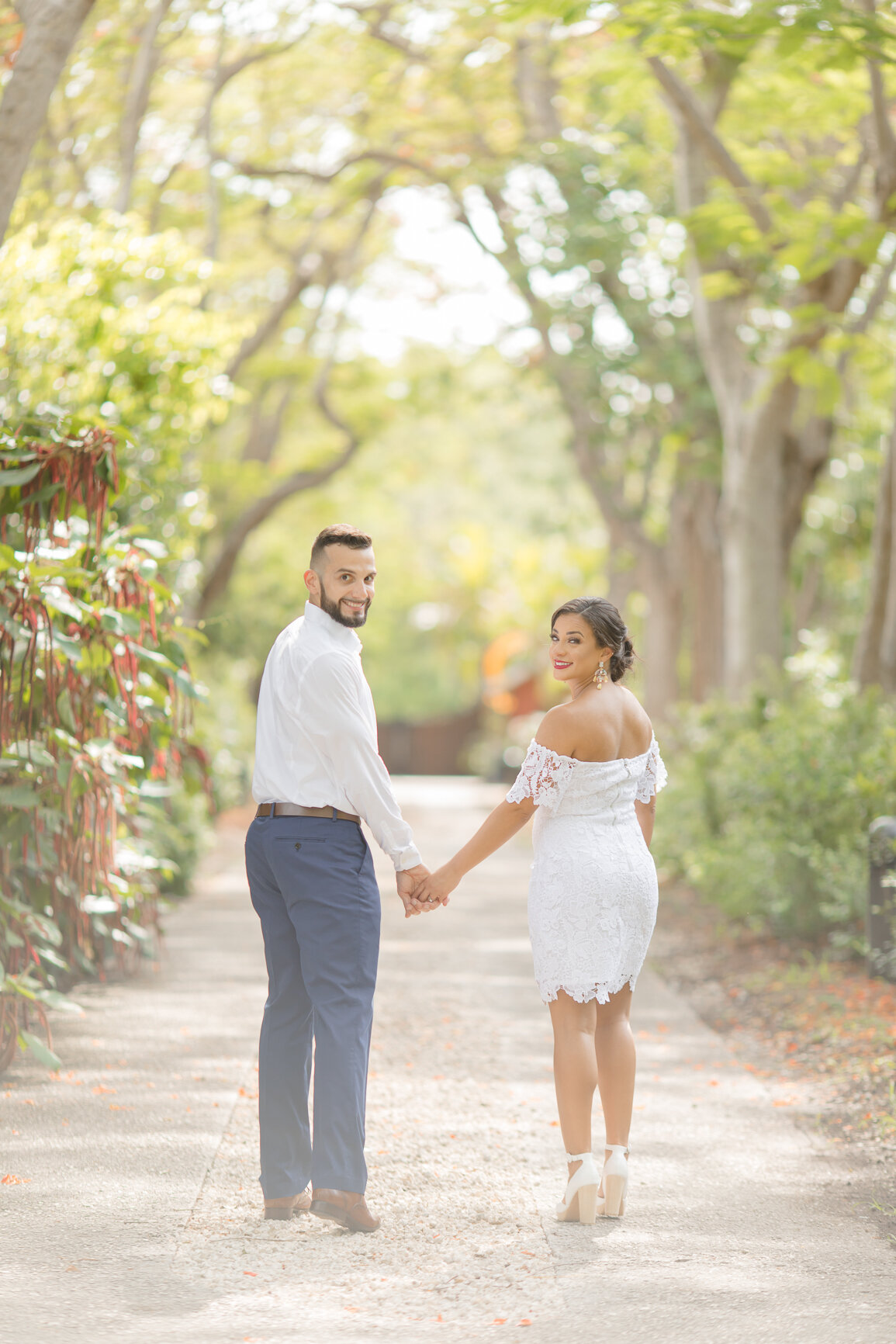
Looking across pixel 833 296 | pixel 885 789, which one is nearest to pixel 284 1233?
pixel 885 789

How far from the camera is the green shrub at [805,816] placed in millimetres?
8062

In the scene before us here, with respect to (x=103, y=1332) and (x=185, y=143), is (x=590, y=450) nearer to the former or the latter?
(x=185, y=143)

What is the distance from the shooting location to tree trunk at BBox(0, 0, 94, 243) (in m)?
5.84

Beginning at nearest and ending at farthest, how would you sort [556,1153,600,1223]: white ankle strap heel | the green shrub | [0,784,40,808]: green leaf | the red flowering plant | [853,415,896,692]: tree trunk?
1. [556,1153,600,1223]: white ankle strap heel
2. the red flowering plant
3. [0,784,40,808]: green leaf
4. the green shrub
5. [853,415,896,692]: tree trunk

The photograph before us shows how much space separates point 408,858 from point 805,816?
16.0 ft

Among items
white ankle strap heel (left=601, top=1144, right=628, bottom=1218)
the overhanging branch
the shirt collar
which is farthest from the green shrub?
the shirt collar

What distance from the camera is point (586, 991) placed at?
4.34 metres

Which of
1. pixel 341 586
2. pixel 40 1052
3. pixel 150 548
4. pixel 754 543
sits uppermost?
pixel 754 543

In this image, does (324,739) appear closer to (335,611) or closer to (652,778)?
(335,611)

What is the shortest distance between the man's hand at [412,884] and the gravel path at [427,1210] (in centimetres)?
94

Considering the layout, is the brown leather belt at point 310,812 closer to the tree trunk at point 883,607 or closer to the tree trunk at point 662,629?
the tree trunk at point 883,607

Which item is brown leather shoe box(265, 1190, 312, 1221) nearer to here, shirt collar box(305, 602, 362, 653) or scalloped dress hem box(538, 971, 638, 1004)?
scalloped dress hem box(538, 971, 638, 1004)

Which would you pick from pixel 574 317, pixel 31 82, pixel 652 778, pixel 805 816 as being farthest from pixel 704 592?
pixel 652 778

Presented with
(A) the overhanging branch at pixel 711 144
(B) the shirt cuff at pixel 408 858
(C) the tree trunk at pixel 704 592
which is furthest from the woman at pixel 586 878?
(C) the tree trunk at pixel 704 592
